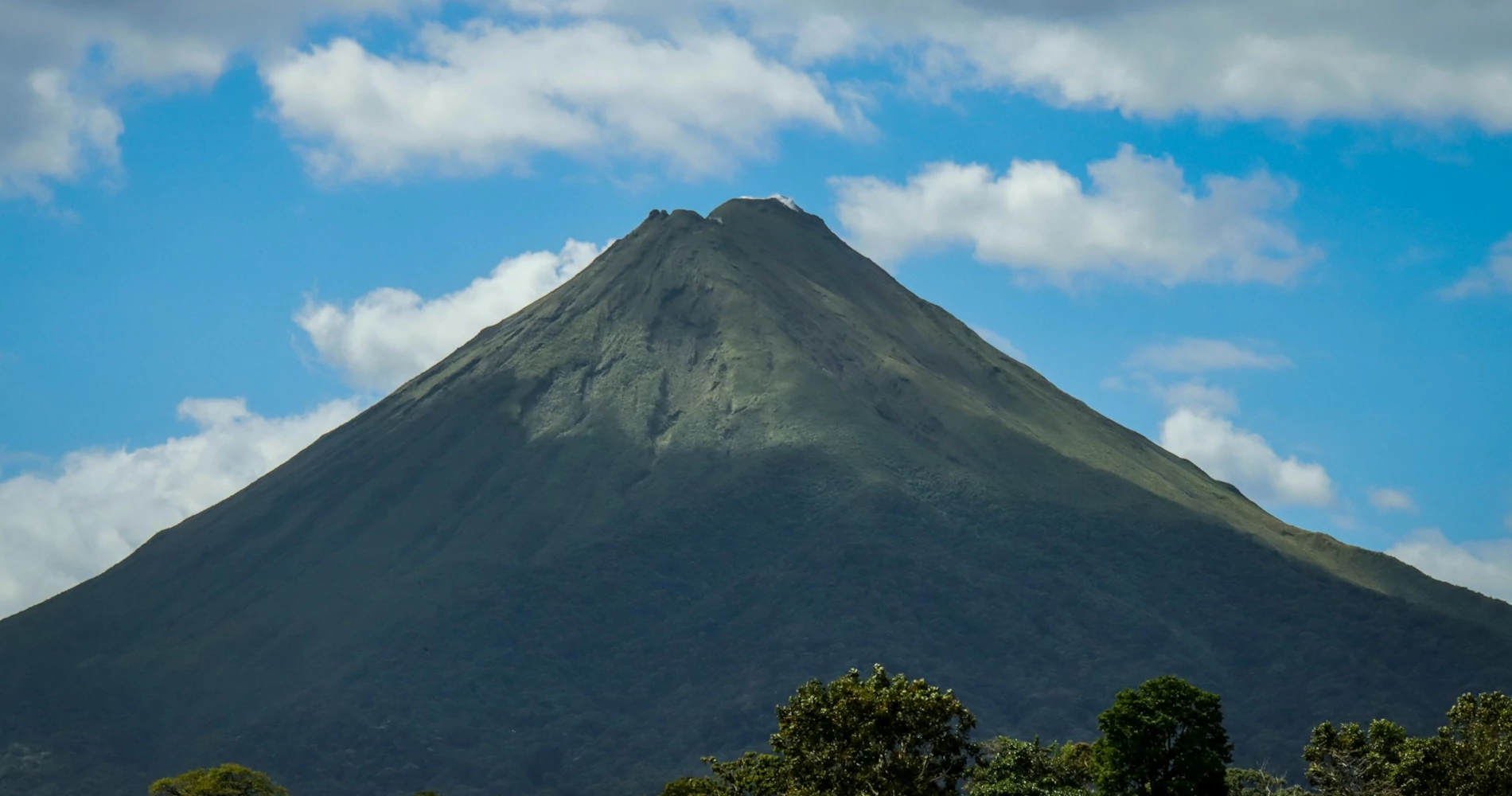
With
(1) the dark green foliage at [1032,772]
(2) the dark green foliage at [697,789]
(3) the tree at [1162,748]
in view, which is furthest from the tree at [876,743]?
(3) the tree at [1162,748]

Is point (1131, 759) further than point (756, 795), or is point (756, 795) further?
point (1131, 759)

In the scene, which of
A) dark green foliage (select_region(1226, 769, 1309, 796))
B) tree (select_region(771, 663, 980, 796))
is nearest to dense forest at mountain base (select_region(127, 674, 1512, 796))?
tree (select_region(771, 663, 980, 796))

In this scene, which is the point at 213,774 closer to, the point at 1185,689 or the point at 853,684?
the point at 853,684

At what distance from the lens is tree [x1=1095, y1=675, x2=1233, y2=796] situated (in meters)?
64.7

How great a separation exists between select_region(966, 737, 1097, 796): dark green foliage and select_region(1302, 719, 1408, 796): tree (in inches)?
326

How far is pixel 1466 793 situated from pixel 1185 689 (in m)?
10.8

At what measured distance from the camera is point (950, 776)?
179 ft

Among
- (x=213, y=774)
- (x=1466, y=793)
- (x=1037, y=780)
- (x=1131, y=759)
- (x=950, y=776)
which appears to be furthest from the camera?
(x=213, y=774)

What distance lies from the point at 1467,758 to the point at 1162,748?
1048 centimetres

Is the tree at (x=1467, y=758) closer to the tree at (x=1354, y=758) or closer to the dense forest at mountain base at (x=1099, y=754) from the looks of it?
the dense forest at mountain base at (x=1099, y=754)

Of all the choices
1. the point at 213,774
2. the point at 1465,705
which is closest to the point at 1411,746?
the point at 1465,705

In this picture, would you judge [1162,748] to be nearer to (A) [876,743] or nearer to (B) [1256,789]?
(A) [876,743]

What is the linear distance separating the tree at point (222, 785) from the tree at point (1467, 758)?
46.3 m

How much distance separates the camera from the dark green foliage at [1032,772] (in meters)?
67.3
